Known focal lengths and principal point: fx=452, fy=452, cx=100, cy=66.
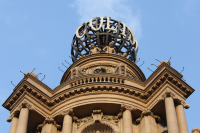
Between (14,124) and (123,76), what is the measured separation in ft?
34.3

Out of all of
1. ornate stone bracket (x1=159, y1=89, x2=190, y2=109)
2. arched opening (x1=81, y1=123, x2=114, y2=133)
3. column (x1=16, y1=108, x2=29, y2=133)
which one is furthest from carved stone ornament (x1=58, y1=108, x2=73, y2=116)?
ornate stone bracket (x1=159, y1=89, x2=190, y2=109)

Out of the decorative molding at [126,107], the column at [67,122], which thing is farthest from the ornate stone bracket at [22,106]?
the decorative molding at [126,107]

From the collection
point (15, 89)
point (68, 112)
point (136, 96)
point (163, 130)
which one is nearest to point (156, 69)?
point (136, 96)

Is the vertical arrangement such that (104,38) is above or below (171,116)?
above

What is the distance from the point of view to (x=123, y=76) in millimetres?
40156

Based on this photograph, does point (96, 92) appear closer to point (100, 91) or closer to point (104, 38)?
point (100, 91)

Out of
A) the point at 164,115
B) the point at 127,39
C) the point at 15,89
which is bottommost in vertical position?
the point at 164,115

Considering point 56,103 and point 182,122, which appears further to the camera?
point 56,103

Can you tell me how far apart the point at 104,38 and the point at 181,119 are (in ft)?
70.3

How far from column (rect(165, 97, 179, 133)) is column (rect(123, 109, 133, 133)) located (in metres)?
3.05

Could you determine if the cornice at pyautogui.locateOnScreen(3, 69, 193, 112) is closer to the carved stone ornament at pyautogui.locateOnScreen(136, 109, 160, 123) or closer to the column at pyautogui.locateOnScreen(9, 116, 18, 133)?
the carved stone ornament at pyautogui.locateOnScreen(136, 109, 160, 123)

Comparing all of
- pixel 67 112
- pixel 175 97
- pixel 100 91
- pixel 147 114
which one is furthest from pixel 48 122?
pixel 175 97

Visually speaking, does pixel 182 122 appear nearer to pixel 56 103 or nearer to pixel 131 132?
pixel 131 132

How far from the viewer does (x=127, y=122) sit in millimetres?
35625
